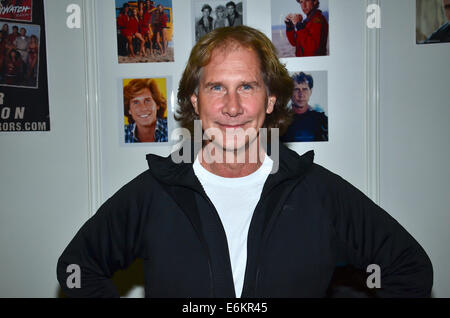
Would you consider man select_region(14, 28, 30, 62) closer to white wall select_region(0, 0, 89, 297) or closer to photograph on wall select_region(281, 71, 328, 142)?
white wall select_region(0, 0, 89, 297)

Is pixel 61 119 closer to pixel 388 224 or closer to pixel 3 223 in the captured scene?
pixel 3 223

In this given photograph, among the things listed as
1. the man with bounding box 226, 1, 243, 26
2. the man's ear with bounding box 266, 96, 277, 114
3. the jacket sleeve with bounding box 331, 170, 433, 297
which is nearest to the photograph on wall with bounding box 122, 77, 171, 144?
the man with bounding box 226, 1, 243, 26

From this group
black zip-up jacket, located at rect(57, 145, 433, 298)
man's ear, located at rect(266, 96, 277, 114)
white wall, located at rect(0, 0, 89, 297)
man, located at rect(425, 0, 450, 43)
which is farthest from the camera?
white wall, located at rect(0, 0, 89, 297)

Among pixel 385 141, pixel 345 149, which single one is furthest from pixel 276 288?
pixel 385 141

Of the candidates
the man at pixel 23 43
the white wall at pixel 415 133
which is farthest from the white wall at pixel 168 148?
the man at pixel 23 43

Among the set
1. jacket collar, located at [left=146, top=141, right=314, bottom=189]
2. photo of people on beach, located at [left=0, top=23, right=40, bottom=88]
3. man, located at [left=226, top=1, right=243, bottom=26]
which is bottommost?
jacket collar, located at [left=146, top=141, right=314, bottom=189]

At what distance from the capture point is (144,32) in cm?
158

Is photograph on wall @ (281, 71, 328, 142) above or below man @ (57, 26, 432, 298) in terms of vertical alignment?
above

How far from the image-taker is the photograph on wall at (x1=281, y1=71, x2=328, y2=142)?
155cm

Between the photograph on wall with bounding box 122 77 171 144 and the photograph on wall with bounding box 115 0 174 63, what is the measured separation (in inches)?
4.6

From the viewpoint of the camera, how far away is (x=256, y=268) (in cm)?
96

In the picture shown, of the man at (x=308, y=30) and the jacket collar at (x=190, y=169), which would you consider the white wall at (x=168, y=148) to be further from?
the jacket collar at (x=190, y=169)

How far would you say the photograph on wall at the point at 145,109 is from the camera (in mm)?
Result: 1586

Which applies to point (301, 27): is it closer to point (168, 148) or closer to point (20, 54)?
point (168, 148)
